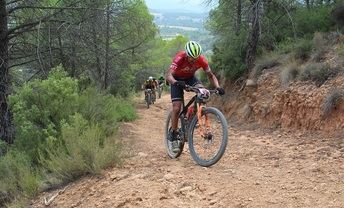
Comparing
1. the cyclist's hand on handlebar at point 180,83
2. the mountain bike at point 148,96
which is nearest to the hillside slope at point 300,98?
the cyclist's hand on handlebar at point 180,83

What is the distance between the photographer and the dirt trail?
5.63m

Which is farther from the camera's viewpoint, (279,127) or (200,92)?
(279,127)

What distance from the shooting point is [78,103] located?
10008 millimetres

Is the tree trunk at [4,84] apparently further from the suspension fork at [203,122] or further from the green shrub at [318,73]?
the green shrub at [318,73]

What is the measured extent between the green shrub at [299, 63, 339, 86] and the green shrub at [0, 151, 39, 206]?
608 cm

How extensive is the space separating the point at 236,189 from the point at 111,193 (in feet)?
5.59

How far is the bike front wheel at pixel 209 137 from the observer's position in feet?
22.2

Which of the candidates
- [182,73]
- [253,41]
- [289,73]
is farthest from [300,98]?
[253,41]

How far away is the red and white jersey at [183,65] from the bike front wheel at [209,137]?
0.77 m

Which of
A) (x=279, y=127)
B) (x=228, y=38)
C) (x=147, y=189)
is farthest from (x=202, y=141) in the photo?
(x=228, y=38)

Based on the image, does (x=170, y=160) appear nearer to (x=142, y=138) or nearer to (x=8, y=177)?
(x=8, y=177)

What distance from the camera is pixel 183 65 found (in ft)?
24.4

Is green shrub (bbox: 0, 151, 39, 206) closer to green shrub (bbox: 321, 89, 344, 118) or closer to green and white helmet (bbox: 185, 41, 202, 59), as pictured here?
green and white helmet (bbox: 185, 41, 202, 59)

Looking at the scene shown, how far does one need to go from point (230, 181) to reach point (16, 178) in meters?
3.73
